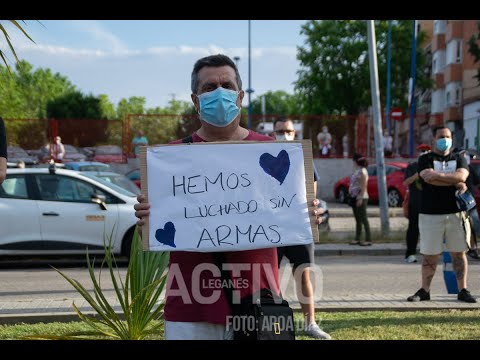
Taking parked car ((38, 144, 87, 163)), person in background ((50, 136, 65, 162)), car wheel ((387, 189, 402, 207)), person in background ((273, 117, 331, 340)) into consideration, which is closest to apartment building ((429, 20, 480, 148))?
car wheel ((387, 189, 402, 207))

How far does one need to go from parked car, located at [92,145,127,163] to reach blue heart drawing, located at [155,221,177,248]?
76.3ft

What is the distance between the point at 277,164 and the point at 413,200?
846cm

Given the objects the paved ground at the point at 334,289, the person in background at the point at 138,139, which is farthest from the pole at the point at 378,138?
the person in background at the point at 138,139

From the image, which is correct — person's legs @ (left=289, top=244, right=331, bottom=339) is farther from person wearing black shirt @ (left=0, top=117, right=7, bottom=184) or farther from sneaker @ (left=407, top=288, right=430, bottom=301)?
person wearing black shirt @ (left=0, top=117, right=7, bottom=184)

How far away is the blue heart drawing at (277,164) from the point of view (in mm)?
3645

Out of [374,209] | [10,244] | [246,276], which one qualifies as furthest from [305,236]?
[374,209]

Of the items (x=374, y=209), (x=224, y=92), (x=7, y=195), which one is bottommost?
(x=374, y=209)

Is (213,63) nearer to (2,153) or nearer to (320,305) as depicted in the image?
(2,153)

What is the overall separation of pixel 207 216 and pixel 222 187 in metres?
0.15

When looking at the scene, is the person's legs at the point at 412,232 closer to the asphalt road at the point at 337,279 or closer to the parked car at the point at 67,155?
the asphalt road at the point at 337,279

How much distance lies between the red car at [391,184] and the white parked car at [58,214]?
14.9 meters

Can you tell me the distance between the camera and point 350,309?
25.1ft
